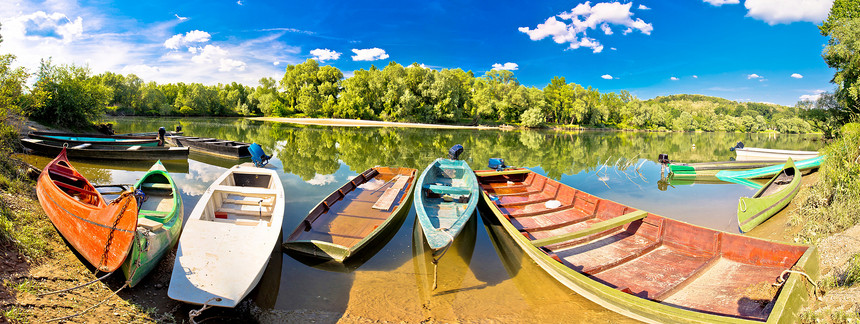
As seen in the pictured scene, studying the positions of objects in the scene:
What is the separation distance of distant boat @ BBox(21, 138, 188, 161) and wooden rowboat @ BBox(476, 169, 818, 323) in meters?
18.5

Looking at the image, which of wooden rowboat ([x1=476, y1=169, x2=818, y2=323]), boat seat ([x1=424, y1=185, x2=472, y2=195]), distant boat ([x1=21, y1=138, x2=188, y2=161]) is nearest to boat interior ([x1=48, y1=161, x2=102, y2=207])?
boat seat ([x1=424, y1=185, x2=472, y2=195])

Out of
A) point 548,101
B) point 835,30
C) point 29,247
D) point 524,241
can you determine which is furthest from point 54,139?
point 548,101

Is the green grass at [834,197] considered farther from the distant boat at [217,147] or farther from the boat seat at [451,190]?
the distant boat at [217,147]

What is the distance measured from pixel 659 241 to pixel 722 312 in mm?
2268

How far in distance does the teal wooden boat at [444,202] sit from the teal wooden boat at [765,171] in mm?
15157

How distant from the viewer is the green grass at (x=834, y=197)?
692 centimetres

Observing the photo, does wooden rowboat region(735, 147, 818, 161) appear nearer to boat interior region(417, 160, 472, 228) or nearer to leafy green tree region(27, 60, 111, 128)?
boat interior region(417, 160, 472, 228)

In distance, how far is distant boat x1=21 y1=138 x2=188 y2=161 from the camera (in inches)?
649

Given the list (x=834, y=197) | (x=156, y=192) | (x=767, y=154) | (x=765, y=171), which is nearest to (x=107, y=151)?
(x=156, y=192)

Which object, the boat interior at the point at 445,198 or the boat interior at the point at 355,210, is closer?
the boat interior at the point at 355,210

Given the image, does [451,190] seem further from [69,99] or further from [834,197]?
[69,99]

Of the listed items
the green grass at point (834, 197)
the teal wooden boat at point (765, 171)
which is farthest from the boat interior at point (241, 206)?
the teal wooden boat at point (765, 171)

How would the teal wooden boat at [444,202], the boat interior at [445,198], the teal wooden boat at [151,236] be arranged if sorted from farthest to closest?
the boat interior at [445,198] → the teal wooden boat at [444,202] → the teal wooden boat at [151,236]

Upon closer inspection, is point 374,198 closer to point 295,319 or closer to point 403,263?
point 403,263
